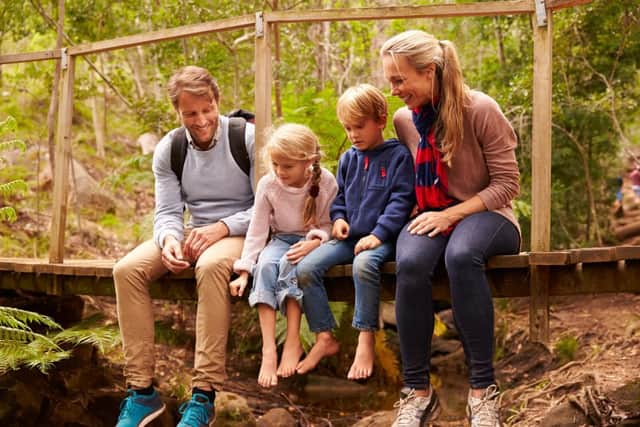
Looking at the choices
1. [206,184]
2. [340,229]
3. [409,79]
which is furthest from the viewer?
[206,184]

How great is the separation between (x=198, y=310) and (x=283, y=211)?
659mm

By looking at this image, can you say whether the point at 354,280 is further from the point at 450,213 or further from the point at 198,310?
the point at 198,310

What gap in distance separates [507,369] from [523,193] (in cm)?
210

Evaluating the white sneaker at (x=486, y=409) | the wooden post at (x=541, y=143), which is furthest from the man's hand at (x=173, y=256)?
the wooden post at (x=541, y=143)

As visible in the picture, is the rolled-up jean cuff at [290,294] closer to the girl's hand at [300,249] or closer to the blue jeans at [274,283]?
the blue jeans at [274,283]

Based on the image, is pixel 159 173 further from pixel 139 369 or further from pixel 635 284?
pixel 635 284

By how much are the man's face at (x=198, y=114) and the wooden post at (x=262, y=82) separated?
0.27 meters

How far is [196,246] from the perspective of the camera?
4008 mm

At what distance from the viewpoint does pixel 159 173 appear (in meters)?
4.26

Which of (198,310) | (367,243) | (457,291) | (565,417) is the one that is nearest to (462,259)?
(457,291)

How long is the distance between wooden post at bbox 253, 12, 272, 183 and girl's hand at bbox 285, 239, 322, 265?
1.96 ft

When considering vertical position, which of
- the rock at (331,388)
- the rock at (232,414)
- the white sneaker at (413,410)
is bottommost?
the rock at (331,388)

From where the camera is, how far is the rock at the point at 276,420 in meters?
5.20

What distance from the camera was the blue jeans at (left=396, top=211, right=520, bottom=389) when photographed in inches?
129
